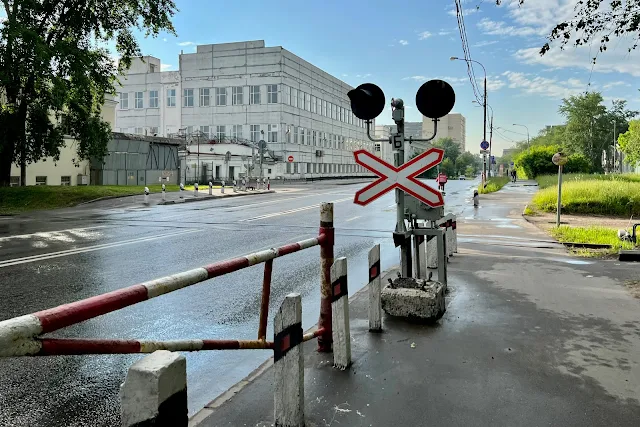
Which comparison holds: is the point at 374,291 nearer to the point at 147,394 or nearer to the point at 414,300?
the point at 414,300

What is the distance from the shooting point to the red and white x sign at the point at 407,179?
5.45 m

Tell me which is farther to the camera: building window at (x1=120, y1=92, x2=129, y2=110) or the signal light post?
building window at (x1=120, y1=92, x2=129, y2=110)

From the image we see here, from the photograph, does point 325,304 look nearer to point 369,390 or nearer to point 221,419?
point 369,390

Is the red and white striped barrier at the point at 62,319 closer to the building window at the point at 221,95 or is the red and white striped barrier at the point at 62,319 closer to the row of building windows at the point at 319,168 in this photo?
the row of building windows at the point at 319,168

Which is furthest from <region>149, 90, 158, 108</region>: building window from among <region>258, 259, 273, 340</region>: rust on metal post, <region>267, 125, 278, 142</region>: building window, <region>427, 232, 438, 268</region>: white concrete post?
<region>258, 259, 273, 340</region>: rust on metal post

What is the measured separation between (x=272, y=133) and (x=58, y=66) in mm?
42767

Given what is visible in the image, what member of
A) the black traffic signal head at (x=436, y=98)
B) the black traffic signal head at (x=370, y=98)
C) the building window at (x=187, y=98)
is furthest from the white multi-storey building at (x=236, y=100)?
the black traffic signal head at (x=436, y=98)

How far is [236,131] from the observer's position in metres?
66.2

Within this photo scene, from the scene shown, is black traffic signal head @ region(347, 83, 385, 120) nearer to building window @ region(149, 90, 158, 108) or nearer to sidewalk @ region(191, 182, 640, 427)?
sidewalk @ region(191, 182, 640, 427)

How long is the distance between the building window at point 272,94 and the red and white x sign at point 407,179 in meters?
60.5

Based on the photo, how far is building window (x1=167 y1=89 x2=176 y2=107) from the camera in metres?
69.5

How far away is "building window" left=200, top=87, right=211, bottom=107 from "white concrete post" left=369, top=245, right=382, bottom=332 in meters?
65.9

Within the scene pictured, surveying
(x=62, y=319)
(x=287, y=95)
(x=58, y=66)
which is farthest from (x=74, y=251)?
(x=287, y=95)

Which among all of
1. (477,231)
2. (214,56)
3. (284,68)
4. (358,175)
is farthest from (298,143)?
(477,231)
